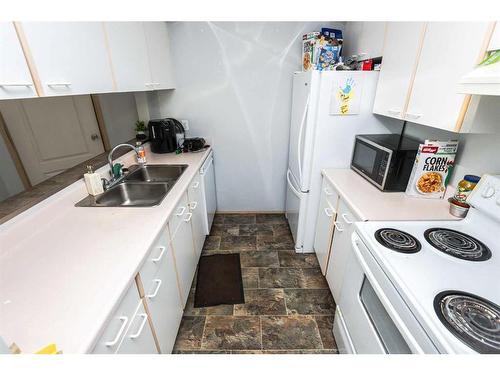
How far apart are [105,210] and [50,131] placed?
1449 mm

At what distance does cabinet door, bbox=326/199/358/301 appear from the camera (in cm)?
143

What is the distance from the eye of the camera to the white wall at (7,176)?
6.09ft

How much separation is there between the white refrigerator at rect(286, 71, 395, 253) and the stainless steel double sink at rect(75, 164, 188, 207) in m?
1.05

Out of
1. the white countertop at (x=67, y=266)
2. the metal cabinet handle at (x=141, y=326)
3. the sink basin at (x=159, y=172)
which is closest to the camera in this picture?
the white countertop at (x=67, y=266)

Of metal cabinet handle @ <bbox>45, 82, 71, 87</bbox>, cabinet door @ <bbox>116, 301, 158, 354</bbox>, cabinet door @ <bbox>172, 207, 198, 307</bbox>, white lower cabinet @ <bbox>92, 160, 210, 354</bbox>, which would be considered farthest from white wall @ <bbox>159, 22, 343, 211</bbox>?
cabinet door @ <bbox>116, 301, 158, 354</bbox>

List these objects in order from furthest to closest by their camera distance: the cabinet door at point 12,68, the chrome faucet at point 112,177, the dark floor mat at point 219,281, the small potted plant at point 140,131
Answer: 1. the small potted plant at point 140,131
2. the dark floor mat at point 219,281
3. the chrome faucet at point 112,177
4. the cabinet door at point 12,68

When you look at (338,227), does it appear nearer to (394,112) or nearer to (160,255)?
(394,112)

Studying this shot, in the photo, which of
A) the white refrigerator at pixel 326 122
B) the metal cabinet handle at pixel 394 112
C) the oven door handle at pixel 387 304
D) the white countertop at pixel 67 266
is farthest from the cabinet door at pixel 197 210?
the metal cabinet handle at pixel 394 112

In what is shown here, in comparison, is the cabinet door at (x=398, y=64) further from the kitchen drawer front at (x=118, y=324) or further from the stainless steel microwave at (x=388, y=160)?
the kitchen drawer front at (x=118, y=324)

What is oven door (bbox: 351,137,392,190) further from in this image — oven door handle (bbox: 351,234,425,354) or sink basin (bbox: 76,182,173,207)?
sink basin (bbox: 76,182,173,207)

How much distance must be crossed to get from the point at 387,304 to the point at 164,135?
215 cm

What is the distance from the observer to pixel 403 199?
4.65ft

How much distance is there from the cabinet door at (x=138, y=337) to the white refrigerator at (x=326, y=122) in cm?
147

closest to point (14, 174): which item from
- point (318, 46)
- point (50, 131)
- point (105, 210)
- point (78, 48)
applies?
point (50, 131)
